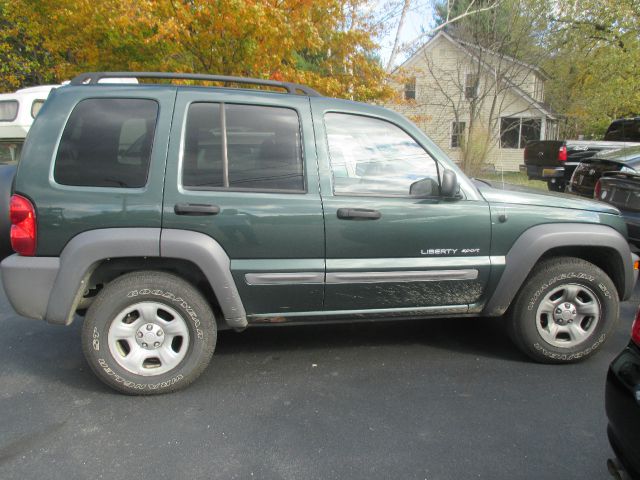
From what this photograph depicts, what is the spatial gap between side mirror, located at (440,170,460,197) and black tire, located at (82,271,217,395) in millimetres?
1681

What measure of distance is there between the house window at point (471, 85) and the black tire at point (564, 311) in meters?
17.3

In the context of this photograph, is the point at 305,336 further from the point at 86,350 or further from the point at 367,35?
the point at 367,35

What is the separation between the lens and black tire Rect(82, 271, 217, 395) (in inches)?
118

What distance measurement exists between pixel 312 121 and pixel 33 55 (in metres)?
17.7

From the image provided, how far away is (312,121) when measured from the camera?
3.21 metres

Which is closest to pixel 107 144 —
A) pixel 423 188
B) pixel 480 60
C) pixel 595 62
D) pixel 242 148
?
pixel 242 148

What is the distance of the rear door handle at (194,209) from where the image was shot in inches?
116

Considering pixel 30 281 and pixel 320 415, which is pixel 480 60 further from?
pixel 30 281

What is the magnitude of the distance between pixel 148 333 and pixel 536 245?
259cm

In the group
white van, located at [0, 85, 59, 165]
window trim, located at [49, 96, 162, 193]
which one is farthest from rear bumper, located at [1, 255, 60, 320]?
white van, located at [0, 85, 59, 165]

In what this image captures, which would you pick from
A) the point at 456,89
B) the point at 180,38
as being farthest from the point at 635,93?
the point at 180,38

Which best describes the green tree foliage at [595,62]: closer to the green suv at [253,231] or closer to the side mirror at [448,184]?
the green suv at [253,231]

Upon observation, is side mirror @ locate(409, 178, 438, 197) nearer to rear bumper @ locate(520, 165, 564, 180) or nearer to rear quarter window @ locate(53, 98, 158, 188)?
rear quarter window @ locate(53, 98, 158, 188)

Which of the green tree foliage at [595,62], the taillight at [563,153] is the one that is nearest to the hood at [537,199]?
the taillight at [563,153]
